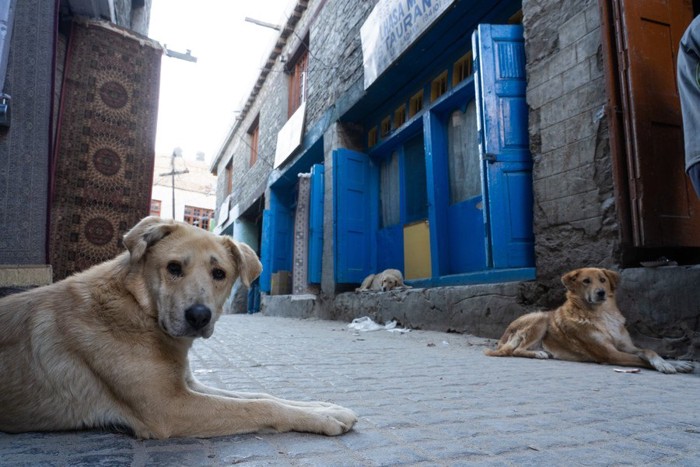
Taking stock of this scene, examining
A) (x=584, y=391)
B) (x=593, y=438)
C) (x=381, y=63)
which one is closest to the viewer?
(x=593, y=438)

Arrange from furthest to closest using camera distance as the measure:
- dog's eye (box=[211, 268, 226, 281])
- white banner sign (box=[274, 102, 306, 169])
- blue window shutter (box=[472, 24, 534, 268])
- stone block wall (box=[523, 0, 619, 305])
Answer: white banner sign (box=[274, 102, 306, 169])
blue window shutter (box=[472, 24, 534, 268])
stone block wall (box=[523, 0, 619, 305])
dog's eye (box=[211, 268, 226, 281])

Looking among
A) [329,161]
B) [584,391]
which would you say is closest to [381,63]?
[329,161]

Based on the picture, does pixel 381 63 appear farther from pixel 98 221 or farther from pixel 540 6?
pixel 98 221

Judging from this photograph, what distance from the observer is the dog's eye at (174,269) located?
1.85 m

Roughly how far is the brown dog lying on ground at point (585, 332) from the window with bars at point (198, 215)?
107 ft

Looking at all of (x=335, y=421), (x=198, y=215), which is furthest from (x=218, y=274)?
(x=198, y=215)

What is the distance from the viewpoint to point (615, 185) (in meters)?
4.03

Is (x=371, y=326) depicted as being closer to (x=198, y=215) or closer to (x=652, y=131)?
(x=652, y=131)

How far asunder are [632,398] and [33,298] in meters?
2.96

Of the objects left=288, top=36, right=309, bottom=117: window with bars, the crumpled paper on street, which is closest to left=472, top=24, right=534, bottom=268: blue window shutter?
the crumpled paper on street

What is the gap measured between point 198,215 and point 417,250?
1211 inches

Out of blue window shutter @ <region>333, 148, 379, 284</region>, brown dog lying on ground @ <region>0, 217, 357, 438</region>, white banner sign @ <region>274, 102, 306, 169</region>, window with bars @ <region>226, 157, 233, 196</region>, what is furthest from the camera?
window with bars @ <region>226, 157, 233, 196</region>

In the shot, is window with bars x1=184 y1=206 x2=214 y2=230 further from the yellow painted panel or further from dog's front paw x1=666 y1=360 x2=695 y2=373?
dog's front paw x1=666 y1=360 x2=695 y2=373

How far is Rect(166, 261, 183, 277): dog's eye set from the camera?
185 cm
